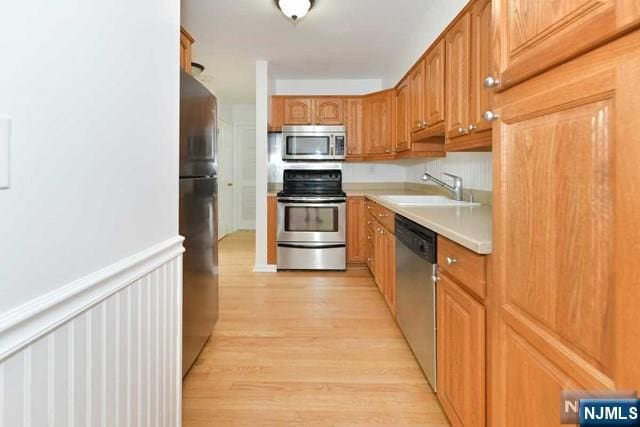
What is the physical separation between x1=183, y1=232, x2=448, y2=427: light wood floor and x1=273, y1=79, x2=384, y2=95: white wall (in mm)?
2933

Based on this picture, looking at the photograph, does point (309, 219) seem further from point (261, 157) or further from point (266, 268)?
point (261, 157)

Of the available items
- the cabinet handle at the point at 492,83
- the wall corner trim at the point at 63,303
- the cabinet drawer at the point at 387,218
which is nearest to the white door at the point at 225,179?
the cabinet drawer at the point at 387,218

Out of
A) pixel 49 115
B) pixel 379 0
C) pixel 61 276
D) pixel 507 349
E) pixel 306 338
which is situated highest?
pixel 379 0

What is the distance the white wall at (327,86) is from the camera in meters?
5.42

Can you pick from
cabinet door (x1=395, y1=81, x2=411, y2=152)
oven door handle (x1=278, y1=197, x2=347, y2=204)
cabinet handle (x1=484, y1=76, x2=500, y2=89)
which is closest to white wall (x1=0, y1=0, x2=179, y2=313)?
cabinet handle (x1=484, y1=76, x2=500, y2=89)

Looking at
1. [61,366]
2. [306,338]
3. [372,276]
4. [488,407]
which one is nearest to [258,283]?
[372,276]

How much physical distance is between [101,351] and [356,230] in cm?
399

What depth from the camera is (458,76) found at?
2213mm

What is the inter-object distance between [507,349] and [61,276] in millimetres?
1152

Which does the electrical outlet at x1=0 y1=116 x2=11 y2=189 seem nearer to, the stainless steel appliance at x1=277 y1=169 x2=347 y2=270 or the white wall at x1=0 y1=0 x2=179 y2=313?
the white wall at x1=0 y1=0 x2=179 y2=313

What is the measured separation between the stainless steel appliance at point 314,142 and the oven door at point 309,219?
661mm

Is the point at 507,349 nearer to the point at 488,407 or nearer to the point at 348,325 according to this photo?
the point at 488,407

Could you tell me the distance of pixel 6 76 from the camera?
2.09ft

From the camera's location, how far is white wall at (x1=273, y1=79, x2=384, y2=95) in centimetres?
542
